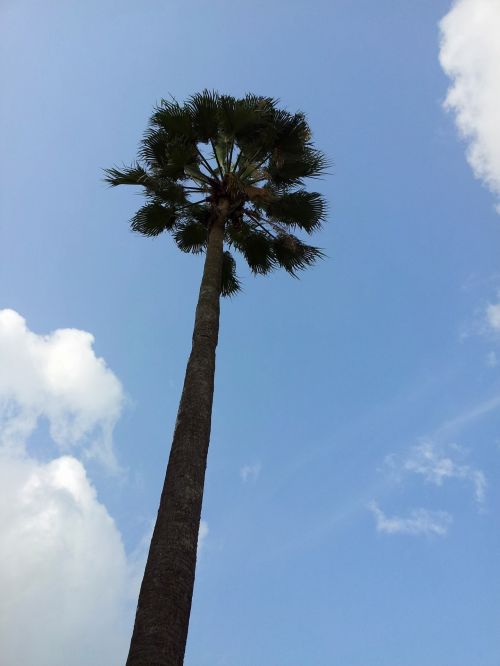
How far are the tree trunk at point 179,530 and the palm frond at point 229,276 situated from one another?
207 inches

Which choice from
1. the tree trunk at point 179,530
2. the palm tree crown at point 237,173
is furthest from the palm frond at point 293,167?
the tree trunk at point 179,530

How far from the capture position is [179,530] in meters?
5.84

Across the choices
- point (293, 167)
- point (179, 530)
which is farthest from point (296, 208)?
point (179, 530)

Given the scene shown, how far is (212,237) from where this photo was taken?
10.7m

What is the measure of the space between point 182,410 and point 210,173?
6.09 meters

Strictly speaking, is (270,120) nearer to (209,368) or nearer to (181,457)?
(209,368)

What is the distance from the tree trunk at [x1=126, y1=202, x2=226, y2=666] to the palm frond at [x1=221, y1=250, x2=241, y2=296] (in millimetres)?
5265

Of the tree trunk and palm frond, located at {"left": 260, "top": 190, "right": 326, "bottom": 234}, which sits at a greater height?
palm frond, located at {"left": 260, "top": 190, "right": 326, "bottom": 234}

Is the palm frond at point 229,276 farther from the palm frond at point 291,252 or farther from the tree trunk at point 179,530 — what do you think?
the tree trunk at point 179,530

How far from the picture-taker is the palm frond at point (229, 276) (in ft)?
44.9

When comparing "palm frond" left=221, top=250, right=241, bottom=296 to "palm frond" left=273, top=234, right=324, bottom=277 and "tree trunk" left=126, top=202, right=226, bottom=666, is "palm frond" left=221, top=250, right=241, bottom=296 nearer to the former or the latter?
"palm frond" left=273, top=234, right=324, bottom=277

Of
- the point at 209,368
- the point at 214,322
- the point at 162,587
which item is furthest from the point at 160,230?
the point at 162,587

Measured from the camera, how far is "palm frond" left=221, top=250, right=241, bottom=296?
44.9ft

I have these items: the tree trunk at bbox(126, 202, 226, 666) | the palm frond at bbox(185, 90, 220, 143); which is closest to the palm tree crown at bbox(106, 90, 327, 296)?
the palm frond at bbox(185, 90, 220, 143)
